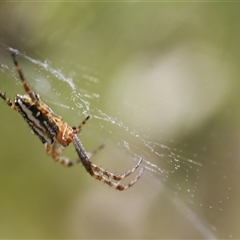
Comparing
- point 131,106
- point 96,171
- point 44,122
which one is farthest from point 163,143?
point 44,122

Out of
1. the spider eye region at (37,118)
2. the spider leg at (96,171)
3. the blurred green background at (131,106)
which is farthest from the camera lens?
the blurred green background at (131,106)

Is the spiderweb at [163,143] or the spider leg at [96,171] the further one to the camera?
the spiderweb at [163,143]

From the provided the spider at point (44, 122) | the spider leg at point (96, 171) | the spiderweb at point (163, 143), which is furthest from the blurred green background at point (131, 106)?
the spider at point (44, 122)

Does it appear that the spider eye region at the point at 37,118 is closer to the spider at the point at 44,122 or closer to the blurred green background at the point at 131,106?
the spider at the point at 44,122

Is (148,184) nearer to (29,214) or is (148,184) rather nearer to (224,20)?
(29,214)

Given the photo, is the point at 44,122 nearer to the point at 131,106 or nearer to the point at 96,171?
the point at 96,171

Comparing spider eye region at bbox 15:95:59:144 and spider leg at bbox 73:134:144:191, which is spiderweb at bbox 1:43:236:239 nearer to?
spider leg at bbox 73:134:144:191
